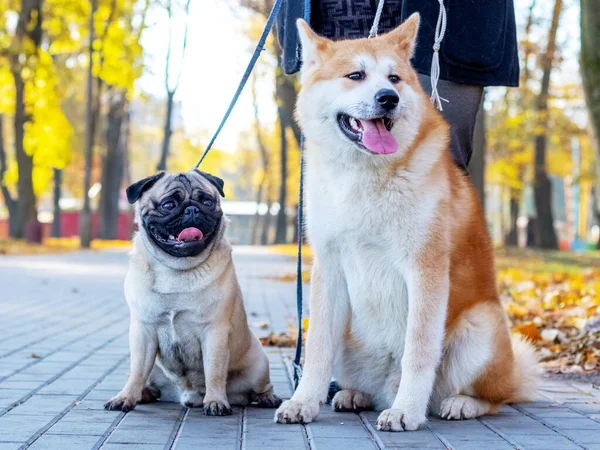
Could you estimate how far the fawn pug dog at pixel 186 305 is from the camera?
411cm

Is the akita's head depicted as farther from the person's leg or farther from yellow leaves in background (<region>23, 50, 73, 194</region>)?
yellow leaves in background (<region>23, 50, 73, 194</region>)

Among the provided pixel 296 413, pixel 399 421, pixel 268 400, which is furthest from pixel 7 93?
pixel 399 421

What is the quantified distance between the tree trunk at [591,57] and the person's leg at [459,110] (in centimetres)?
349

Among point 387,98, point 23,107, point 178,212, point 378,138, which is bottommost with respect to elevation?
point 178,212

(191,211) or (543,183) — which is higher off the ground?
(543,183)

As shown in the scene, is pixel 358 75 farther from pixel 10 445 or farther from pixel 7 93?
pixel 7 93

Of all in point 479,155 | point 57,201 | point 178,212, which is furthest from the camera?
point 57,201

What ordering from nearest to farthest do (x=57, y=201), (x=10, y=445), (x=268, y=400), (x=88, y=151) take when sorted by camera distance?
(x=10, y=445)
(x=268, y=400)
(x=88, y=151)
(x=57, y=201)

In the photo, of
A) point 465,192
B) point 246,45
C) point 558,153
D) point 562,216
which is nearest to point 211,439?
point 465,192

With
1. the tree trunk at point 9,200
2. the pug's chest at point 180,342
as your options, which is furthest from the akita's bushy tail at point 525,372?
the tree trunk at point 9,200

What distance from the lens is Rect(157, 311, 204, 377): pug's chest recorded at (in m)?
4.13

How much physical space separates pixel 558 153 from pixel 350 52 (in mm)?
36908

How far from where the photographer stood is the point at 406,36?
162 inches

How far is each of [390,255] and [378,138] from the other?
0.53m
